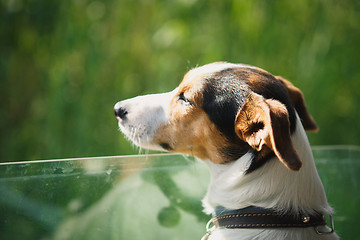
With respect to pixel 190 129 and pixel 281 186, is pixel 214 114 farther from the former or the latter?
pixel 281 186

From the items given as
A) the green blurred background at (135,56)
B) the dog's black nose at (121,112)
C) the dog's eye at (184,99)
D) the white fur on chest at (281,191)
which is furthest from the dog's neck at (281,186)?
the green blurred background at (135,56)

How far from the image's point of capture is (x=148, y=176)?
136 cm

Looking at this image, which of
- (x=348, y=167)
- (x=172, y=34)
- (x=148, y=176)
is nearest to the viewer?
(x=148, y=176)

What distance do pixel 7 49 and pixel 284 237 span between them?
88.6 inches

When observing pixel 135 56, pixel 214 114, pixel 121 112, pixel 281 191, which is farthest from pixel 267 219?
pixel 135 56

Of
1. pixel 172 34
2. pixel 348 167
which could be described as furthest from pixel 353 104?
pixel 172 34

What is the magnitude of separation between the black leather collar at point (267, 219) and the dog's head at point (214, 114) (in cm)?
14

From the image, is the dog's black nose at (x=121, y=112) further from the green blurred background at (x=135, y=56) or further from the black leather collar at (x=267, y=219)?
the green blurred background at (x=135, y=56)

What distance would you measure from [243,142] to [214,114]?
0.13 meters

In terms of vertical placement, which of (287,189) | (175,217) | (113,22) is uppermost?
(113,22)

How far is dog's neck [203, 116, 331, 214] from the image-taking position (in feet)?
3.33

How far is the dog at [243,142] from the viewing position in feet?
3.30

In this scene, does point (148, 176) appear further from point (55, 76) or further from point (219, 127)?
point (55, 76)

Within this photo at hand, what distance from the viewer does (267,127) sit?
Answer: 35.5 inches
